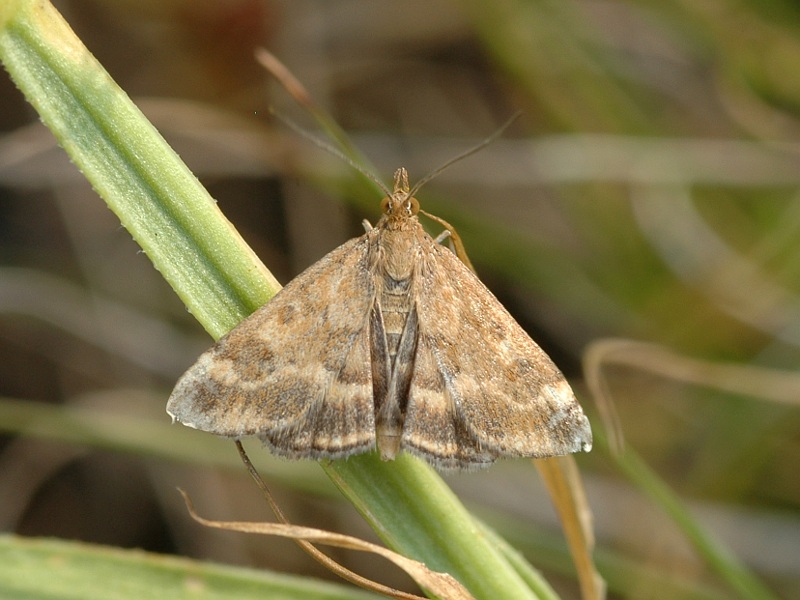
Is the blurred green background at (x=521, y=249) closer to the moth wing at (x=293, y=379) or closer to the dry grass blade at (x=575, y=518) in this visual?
the dry grass blade at (x=575, y=518)

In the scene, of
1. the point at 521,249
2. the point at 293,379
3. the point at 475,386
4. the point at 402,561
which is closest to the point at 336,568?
the point at 402,561

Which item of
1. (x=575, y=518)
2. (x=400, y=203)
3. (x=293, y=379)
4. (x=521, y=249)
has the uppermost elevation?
(x=521, y=249)

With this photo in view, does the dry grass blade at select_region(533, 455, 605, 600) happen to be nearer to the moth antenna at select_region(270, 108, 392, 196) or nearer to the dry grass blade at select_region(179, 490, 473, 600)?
the dry grass blade at select_region(179, 490, 473, 600)

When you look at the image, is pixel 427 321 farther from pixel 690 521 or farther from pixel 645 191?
pixel 645 191

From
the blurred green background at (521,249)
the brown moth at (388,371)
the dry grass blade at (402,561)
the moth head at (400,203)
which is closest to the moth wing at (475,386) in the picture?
the brown moth at (388,371)

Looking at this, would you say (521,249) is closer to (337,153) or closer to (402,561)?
(337,153)

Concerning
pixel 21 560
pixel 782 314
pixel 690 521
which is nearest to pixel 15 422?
pixel 21 560
